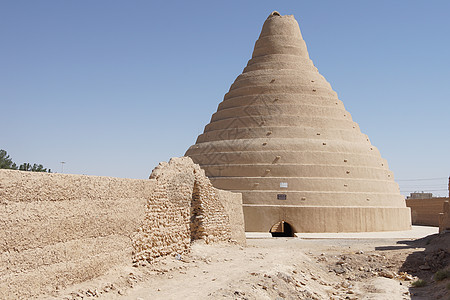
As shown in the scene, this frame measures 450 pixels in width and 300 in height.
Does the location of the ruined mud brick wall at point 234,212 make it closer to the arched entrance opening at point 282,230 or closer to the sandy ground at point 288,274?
the sandy ground at point 288,274

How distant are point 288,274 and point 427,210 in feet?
91.8

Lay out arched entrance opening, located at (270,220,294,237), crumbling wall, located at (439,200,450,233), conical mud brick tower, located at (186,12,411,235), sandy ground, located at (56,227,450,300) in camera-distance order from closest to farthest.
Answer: sandy ground, located at (56,227,450,300), crumbling wall, located at (439,200,450,233), conical mud brick tower, located at (186,12,411,235), arched entrance opening, located at (270,220,294,237)

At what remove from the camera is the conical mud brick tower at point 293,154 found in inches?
1018

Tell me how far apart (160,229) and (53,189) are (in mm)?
3979

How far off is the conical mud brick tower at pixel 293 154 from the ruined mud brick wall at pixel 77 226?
1357 cm

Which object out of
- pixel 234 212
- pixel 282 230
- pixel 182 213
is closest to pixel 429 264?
pixel 234 212

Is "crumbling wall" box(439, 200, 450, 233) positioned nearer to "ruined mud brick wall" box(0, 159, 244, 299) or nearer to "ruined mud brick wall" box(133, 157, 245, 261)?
"ruined mud brick wall" box(133, 157, 245, 261)

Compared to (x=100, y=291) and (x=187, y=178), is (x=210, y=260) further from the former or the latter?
(x=100, y=291)

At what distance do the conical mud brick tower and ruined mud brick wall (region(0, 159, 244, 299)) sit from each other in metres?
13.6

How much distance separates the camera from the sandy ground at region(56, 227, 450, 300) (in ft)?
32.6

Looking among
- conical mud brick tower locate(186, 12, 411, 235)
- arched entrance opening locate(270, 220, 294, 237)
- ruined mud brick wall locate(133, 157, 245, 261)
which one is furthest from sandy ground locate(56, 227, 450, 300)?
arched entrance opening locate(270, 220, 294, 237)

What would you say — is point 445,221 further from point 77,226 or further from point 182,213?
point 77,226

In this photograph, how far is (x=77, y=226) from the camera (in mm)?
9234

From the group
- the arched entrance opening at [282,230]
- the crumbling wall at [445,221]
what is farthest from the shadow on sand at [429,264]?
the arched entrance opening at [282,230]
